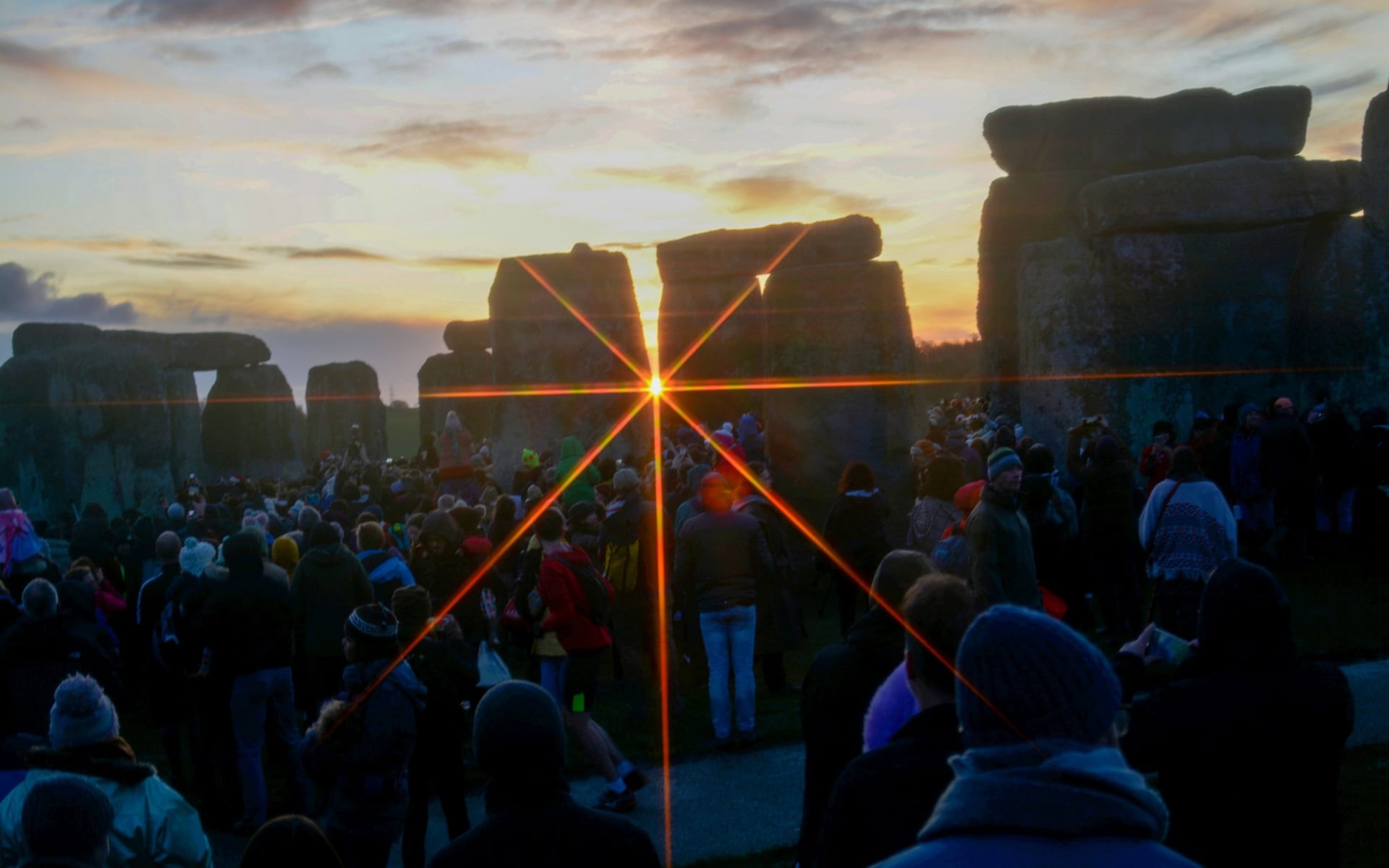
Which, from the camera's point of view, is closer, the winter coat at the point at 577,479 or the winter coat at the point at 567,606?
the winter coat at the point at 567,606

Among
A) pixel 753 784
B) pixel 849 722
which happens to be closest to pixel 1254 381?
pixel 753 784

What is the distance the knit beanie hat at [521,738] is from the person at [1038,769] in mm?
1346

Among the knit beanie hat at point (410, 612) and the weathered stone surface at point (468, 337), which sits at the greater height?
the weathered stone surface at point (468, 337)

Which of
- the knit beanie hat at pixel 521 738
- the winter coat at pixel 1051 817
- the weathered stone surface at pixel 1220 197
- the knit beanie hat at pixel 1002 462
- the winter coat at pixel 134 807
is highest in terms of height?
the weathered stone surface at pixel 1220 197

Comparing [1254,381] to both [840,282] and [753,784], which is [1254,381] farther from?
[753,784]

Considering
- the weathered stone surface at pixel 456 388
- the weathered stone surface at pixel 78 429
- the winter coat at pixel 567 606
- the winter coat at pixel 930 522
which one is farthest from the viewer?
the weathered stone surface at pixel 456 388

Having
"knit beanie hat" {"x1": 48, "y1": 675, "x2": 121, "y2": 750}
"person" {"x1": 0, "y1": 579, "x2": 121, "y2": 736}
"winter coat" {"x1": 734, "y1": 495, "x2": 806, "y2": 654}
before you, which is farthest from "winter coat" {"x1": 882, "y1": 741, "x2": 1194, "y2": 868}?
"winter coat" {"x1": 734, "y1": 495, "x2": 806, "y2": 654}

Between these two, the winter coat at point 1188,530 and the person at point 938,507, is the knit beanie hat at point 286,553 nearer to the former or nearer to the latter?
the person at point 938,507

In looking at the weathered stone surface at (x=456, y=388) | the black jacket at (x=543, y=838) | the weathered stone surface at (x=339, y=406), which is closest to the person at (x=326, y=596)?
the black jacket at (x=543, y=838)

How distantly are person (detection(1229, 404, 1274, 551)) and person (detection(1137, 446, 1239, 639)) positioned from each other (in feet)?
17.9

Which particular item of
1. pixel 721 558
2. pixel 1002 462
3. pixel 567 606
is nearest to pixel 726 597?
pixel 721 558

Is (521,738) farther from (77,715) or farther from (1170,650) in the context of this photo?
(1170,650)

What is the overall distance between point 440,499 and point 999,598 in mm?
5277

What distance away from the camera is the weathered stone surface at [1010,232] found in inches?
986
